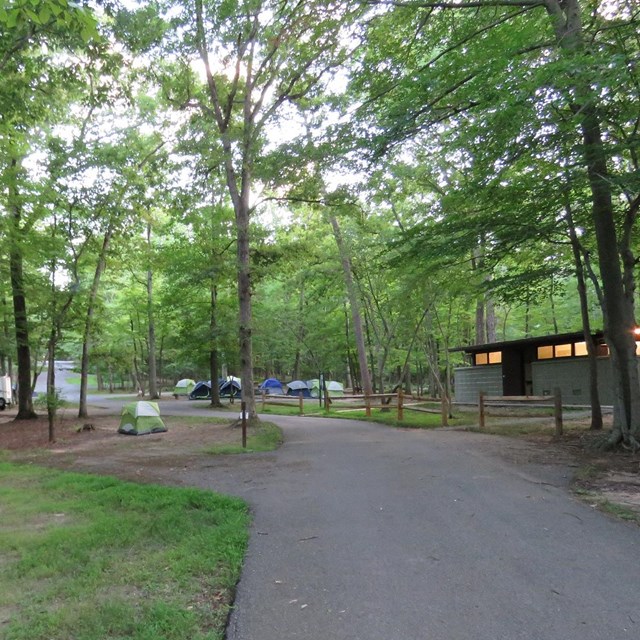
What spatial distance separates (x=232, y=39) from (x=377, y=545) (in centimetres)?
1469

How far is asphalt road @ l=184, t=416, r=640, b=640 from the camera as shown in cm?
305

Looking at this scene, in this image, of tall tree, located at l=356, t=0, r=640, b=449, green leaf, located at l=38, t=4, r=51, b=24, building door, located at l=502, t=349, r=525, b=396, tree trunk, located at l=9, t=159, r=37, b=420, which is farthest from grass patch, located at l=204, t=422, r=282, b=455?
building door, located at l=502, t=349, r=525, b=396

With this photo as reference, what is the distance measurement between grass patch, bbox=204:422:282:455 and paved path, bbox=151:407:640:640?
2.92 m

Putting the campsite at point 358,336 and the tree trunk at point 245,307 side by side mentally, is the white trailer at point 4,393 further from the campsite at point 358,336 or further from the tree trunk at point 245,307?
the tree trunk at point 245,307

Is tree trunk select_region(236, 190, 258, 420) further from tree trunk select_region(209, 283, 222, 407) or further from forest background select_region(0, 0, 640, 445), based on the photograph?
tree trunk select_region(209, 283, 222, 407)

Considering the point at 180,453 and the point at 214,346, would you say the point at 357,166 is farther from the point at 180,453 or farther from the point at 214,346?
the point at 214,346

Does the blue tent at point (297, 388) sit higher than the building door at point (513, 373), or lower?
lower

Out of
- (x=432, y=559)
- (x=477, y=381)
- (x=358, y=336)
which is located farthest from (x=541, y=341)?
(x=432, y=559)

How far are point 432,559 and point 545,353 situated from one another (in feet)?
59.4

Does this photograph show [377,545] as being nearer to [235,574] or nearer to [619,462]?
[235,574]

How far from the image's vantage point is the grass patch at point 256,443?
10717 millimetres

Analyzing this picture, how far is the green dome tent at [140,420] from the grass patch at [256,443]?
2.66 metres

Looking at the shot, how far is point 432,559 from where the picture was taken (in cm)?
407

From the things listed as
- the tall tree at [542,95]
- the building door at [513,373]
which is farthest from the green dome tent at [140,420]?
the building door at [513,373]
